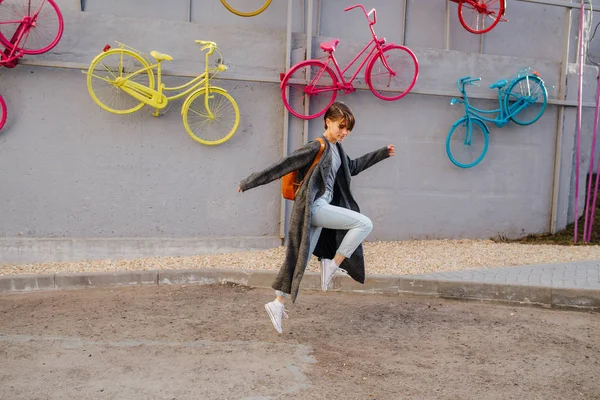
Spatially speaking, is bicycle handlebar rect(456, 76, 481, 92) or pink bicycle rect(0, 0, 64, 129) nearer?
pink bicycle rect(0, 0, 64, 129)

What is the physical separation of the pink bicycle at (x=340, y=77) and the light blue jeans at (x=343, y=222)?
3.69 m

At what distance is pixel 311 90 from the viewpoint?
28.5 feet

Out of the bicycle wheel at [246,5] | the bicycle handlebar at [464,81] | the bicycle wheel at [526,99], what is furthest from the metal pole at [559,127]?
the bicycle wheel at [246,5]

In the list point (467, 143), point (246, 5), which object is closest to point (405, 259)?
point (467, 143)

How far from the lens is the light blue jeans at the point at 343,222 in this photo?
5.12 m

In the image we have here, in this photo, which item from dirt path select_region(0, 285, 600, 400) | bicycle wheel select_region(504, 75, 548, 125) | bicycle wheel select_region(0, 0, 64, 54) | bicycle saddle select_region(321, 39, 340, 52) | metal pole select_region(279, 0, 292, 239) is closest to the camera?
dirt path select_region(0, 285, 600, 400)

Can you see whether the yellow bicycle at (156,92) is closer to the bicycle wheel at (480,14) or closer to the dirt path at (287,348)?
the dirt path at (287,348)

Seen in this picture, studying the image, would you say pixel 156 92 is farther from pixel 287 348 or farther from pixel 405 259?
pixel 287 348

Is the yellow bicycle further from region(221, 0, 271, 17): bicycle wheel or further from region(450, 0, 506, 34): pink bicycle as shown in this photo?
region(450, 0, 506, 34): pink bicycle

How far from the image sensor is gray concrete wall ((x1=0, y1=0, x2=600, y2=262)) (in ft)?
26.8

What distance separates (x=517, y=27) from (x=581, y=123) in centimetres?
193

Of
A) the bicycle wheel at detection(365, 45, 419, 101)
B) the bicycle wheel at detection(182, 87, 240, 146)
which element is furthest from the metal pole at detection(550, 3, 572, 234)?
the bicycle wheel at detection(182, 87, 240, 146)

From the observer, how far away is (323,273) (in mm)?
5340

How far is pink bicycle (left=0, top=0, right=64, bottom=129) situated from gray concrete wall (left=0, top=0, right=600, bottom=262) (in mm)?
181
